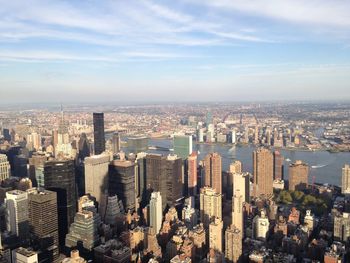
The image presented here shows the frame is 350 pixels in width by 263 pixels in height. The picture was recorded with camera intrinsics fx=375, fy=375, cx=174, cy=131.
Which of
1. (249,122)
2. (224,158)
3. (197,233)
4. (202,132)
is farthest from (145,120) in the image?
(197,233)

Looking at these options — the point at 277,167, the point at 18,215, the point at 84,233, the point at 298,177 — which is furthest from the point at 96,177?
the point at 298,177

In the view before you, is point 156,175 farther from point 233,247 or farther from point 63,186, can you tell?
point 233,247

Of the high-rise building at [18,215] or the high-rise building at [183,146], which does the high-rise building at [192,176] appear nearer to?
the high-rise building at [183,146]

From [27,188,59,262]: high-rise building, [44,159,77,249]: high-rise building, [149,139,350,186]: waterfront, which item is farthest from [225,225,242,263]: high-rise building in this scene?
[149,139,350,186]: waterfront

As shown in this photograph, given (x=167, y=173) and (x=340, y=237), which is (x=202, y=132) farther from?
(x=340, y=237)

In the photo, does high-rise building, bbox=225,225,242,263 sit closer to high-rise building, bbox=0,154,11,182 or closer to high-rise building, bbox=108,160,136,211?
high-rise building, bbox=108,160,136,211

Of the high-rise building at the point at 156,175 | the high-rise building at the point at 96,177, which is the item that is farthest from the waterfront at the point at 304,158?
the high-rise building at the point at 96,177
